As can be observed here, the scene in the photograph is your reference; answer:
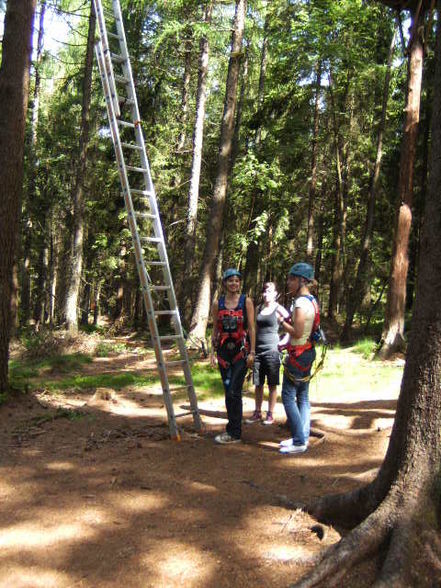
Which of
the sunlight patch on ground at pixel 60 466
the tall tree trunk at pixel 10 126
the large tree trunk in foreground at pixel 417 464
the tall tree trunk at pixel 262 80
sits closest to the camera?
the large tree trunk in foreground at pixel 417 464

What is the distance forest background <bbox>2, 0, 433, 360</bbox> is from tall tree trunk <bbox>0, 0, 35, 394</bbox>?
6992mm

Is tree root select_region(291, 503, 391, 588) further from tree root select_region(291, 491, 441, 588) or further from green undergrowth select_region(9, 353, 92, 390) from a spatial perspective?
green undergrowth select_region(9, 353, 92, 390)

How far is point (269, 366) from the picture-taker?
713cm

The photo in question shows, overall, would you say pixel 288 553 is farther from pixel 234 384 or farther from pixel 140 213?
pixel 140 213

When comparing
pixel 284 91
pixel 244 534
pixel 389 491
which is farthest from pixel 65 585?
pixel 284 91

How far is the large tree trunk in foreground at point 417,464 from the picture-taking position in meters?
2.92

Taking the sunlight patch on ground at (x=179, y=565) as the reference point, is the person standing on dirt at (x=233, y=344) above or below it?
above

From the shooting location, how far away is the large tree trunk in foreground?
2918 mm

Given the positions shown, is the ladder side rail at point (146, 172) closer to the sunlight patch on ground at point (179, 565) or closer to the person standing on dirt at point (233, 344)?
the person standing on dirt at point (233, 344)

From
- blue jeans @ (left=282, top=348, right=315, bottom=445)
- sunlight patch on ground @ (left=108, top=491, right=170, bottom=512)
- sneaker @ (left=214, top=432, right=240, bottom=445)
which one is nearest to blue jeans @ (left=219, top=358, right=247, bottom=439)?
sneaker @ (left=214, top=432, right=240, bottom=445)

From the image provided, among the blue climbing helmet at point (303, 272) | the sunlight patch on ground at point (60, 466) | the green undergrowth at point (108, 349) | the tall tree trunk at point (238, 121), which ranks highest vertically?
the tall tree trunk at point (238, 121)

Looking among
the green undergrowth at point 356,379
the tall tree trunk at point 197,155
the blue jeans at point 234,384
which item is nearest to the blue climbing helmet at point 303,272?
the blue jeans at point 234,384

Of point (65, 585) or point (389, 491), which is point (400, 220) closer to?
point (389, 491)

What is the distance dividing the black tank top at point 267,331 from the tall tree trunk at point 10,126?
4.02 meters
